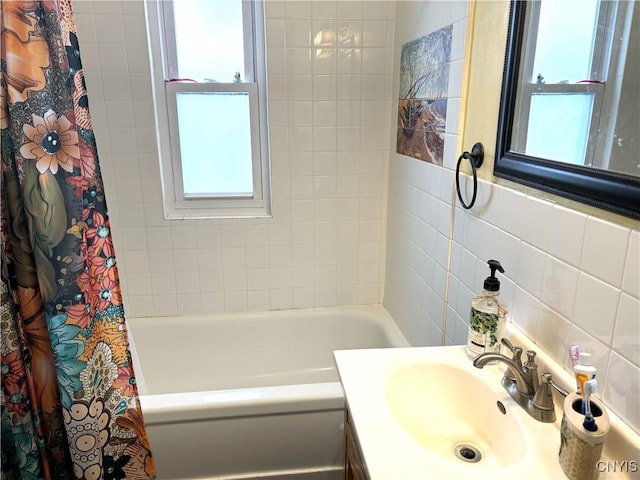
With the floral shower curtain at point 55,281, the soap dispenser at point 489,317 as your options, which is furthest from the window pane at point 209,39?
the soap dispenser at point 489,317

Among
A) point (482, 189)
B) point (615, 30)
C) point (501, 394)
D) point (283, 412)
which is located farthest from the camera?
point (283, 412)

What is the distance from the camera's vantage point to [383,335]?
2326 mm

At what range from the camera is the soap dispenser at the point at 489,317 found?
1.14 m

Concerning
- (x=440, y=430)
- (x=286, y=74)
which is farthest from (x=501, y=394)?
(x=286, y=74)

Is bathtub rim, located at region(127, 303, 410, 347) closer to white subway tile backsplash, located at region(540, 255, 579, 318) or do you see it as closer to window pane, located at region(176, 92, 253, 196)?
window pane, located at region(176, 92, 253, 196)

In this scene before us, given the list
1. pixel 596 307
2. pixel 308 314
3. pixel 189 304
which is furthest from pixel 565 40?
pixel 189 304

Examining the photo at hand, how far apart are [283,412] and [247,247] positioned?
924 mm

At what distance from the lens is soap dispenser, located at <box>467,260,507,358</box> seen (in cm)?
114

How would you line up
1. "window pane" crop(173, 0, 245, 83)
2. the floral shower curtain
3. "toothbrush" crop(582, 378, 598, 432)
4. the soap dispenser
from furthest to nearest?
"window pane" crop(173, 0, 245, 83)
the soap dispenser
the floral shower curtain
"toothbrush" crop(582, 378, 598, 432)

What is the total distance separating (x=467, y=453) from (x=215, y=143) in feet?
5.87

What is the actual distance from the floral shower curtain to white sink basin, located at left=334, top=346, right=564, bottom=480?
566 millimetres

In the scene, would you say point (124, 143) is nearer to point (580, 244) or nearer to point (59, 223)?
point (59, 223)

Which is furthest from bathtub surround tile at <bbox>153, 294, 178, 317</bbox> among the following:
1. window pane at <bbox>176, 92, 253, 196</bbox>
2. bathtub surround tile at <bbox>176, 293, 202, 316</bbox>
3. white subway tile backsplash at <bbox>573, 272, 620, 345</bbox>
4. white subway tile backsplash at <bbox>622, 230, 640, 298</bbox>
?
white subway tile backsplash at <bbox>622, 230, 640, 298</bbox>

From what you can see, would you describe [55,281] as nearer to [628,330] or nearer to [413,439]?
[413,439]
